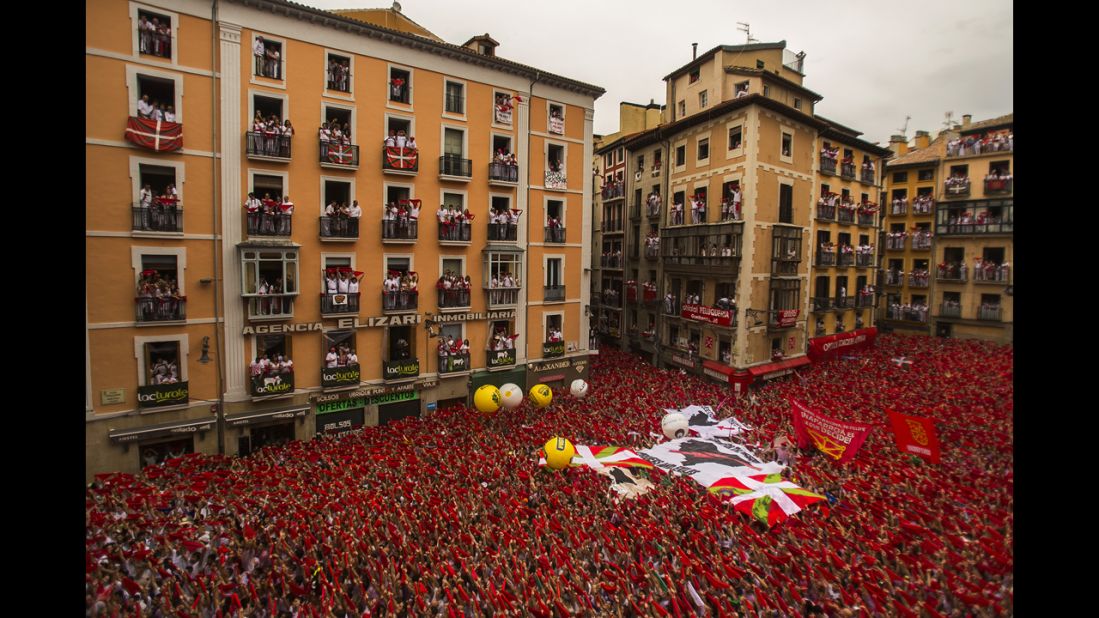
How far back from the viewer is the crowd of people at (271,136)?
61.3 feet

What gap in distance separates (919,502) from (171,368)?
77.9 feet

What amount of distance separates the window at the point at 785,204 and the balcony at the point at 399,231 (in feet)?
66.1

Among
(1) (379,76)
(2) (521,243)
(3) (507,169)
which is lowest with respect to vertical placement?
(2) (521,243)

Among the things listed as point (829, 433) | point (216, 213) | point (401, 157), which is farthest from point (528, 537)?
point (401, 157)

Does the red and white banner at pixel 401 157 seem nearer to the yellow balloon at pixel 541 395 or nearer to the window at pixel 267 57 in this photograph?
the window at pixel 267 57

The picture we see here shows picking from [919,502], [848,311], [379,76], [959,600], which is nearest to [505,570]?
[959,600]

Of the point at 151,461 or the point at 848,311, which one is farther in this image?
the point at 848,311

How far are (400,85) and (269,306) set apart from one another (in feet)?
35.9

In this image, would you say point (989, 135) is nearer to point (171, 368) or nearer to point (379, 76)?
point (379, 76)

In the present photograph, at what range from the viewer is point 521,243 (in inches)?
989

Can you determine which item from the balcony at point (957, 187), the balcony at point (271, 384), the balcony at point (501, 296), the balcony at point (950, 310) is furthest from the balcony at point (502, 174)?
the balcony at point (950, 310)

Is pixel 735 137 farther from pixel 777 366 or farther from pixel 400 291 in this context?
pixel 400 291

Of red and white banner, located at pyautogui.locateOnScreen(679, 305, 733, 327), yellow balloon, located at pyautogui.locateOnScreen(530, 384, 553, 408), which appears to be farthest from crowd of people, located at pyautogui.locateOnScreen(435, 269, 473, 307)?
red and white banner, located at pyautogui.locateOnScreen(679, 305, 733, 327)

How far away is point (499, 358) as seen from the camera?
24.6 meters
